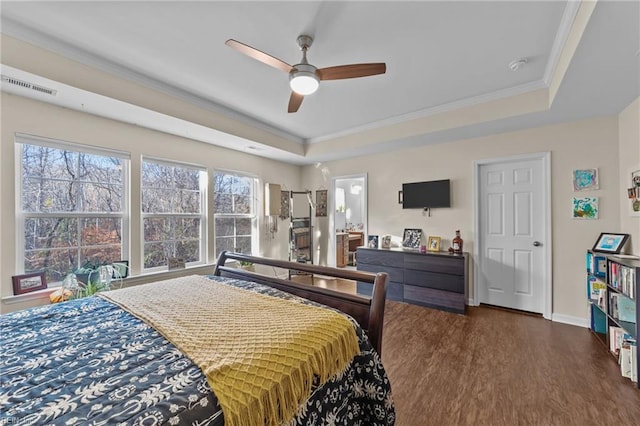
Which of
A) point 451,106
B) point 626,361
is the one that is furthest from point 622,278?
point 451,106

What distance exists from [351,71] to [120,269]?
3.30 meters

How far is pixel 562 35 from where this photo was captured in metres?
2.04

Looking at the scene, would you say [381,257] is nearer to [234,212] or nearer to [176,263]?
[234,212]

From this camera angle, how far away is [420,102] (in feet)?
11.0

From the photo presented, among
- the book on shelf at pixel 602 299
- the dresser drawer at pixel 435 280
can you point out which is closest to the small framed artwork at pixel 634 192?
the book on shelf at pixel 602 299

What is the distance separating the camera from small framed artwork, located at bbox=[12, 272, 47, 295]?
245 cm

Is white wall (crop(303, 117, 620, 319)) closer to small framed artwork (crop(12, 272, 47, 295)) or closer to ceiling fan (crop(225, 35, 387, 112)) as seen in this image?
ceiling fan (crop(225, 35, 387, 112))

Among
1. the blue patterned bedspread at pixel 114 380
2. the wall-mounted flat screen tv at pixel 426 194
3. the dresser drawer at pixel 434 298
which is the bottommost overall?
the dresser drawer at pixel 434 298

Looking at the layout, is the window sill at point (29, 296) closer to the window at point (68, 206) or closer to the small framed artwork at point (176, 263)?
the window at point (68, 206)

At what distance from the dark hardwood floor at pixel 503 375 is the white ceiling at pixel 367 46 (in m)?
2.42

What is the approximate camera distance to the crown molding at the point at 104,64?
204 cm

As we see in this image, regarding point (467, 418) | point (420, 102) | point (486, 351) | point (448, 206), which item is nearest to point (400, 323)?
point (486, 351)

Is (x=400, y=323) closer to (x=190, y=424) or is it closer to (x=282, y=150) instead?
(x=190, y=424)

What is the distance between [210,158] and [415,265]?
11.5 feet
